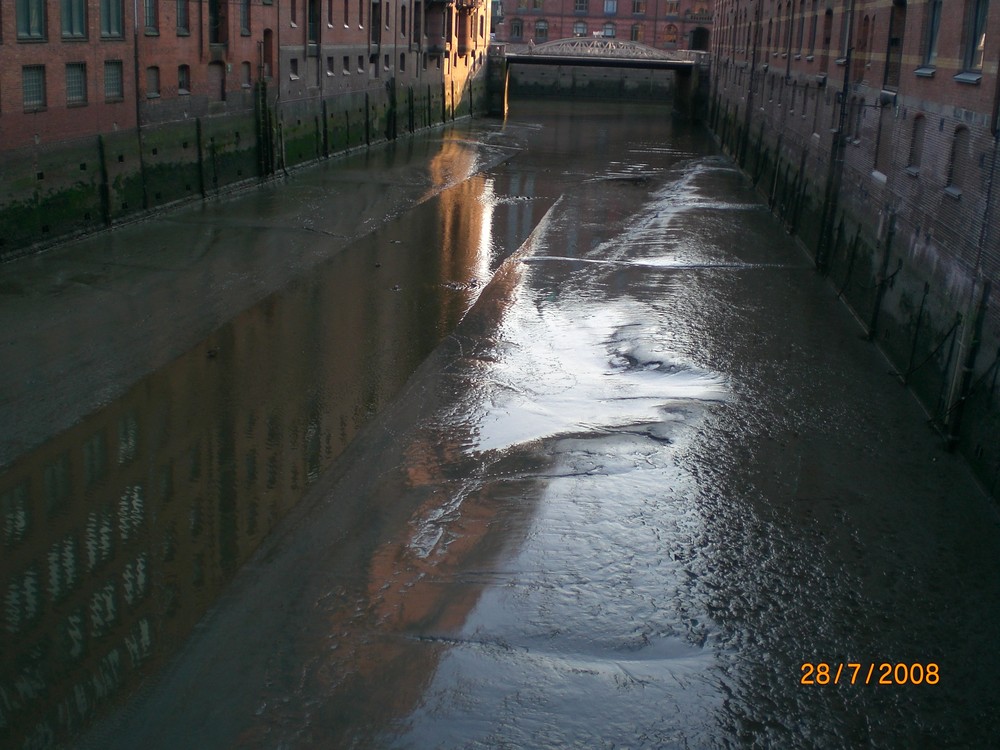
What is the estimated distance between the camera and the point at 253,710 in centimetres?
758

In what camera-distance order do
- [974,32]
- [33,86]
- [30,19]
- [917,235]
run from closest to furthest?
[974,32] < [917,235] < [30,19] < [33,86]

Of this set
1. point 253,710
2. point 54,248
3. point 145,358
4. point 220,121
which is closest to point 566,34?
point 220,121

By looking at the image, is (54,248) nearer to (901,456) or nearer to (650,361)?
(650,361)

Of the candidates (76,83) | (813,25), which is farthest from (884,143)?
(76,83)

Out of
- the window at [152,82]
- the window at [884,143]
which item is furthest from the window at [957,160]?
the window at [152,82]

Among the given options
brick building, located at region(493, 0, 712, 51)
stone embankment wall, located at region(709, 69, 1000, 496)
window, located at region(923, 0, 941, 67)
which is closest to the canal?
stone embankment wall, located at region(709, 69, 1000, 496)

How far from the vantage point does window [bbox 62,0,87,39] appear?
21.3 metres

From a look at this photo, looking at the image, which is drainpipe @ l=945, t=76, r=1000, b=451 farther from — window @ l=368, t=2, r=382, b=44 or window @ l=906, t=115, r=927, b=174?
window @ l=368, t=2, r=382, b=44

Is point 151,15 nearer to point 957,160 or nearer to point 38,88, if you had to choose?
point 38,88

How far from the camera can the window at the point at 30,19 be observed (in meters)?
20.1

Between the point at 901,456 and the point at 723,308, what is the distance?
6073 millimetres

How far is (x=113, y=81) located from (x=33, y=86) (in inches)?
116

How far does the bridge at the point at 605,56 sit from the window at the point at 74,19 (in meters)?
39.2

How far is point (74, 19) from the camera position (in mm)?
21625
